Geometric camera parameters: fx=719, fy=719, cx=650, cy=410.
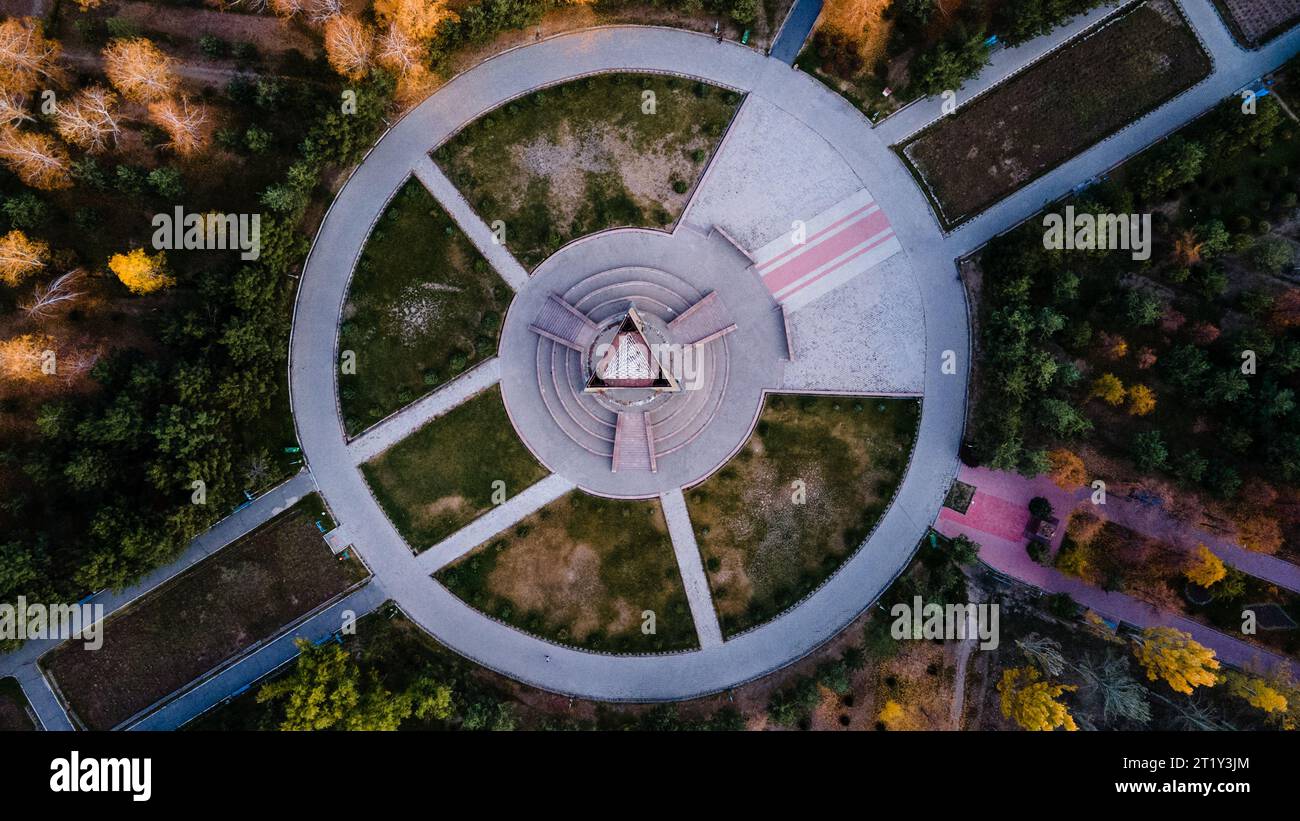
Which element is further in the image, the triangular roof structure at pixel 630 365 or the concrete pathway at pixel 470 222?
the concrete pathway at pixel 470 222

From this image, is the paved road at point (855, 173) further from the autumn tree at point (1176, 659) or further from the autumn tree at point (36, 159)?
the autumn tree at point (36, 159)

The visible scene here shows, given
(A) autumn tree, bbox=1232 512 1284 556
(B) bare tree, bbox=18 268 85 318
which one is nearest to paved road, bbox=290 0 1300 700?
(B) bare tree, bbox=18 268 85 318

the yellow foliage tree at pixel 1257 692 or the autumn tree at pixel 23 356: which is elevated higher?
the autumn tree at pixel 23 356

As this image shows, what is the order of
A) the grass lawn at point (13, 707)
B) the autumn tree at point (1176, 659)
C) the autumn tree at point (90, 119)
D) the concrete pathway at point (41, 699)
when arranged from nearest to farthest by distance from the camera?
the autumn tree at point (1176, 659) → the autumn tree at point (90, 119) → the grass lawn at point (13, 707) → the concrete pathway at point (41, 699)

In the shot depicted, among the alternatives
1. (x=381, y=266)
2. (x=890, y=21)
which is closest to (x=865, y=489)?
(x=890, y=21)

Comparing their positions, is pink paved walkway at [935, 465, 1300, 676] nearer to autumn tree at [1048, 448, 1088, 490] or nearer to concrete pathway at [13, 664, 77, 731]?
autumn tree at [1048, 448, 1088, 490]

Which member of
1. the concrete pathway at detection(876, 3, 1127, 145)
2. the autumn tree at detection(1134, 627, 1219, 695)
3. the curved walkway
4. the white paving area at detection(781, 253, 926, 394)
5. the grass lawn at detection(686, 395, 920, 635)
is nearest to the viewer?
the autumn tree at detection(1134, 627, 1219, 695)

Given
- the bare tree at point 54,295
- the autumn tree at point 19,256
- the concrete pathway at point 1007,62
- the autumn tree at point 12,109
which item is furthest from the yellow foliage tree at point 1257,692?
the autumn tree at point 12,109
